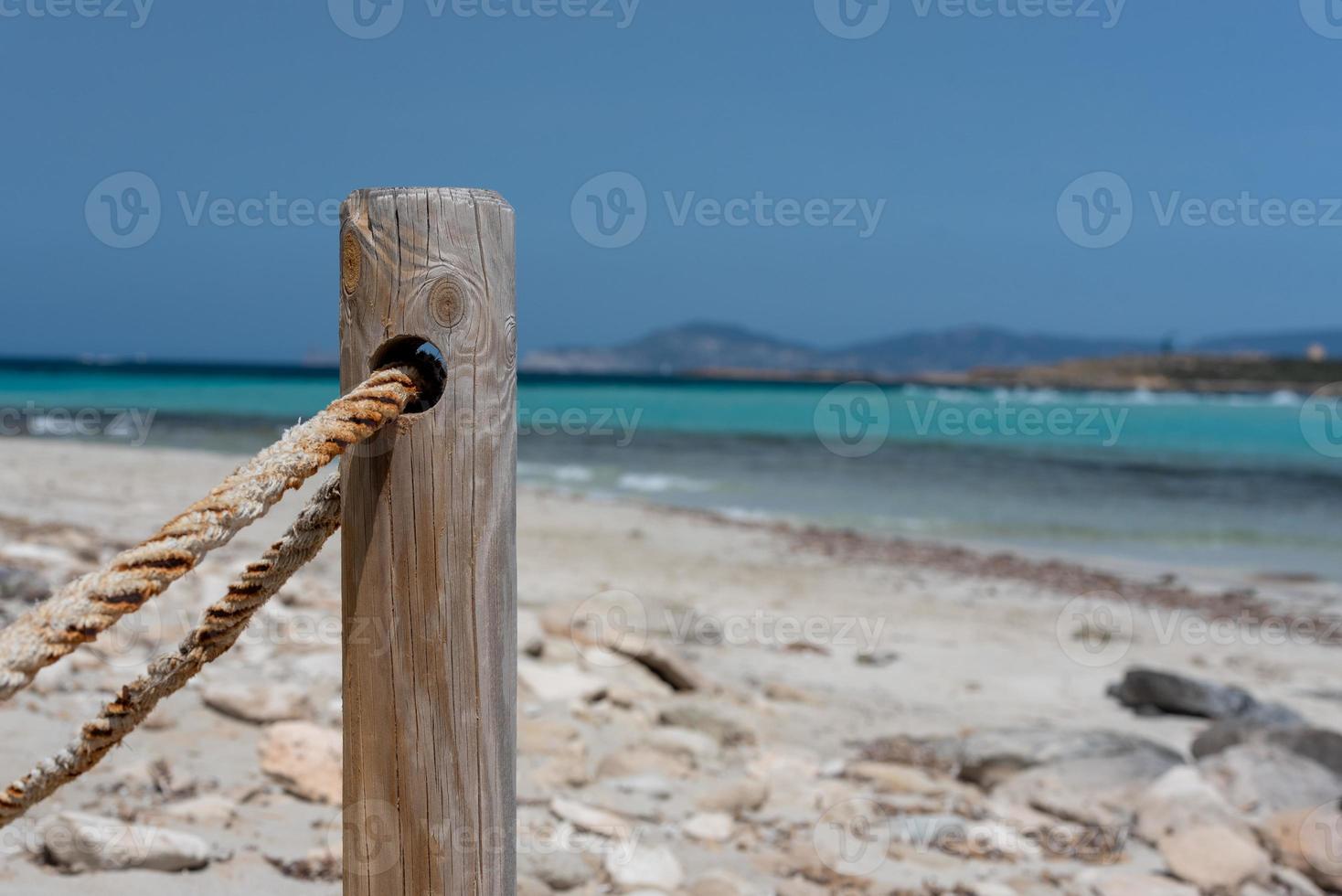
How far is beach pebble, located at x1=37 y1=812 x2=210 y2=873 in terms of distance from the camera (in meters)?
2.84

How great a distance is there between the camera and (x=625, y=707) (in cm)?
520

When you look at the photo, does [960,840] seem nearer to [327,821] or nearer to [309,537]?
[327,821]

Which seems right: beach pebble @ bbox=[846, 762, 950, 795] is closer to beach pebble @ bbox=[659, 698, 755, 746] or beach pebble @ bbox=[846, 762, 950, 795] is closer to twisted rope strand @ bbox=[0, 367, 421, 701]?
beach pebble @ bbox=[659, 698, 755, 746]

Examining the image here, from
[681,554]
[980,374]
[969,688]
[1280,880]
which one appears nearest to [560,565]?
[681,554]

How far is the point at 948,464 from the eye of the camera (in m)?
22.2

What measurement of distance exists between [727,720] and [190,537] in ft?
13.3

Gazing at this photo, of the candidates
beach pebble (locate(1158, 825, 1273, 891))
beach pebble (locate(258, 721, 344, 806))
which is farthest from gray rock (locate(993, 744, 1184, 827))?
beach pebble (locate(258, 721, 344, 806))

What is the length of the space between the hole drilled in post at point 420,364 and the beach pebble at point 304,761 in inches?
100

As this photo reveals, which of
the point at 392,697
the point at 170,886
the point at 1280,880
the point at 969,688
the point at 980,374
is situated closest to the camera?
the point at 392,697

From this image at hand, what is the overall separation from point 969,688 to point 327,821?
4.35 m

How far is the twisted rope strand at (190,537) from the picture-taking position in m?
1.24

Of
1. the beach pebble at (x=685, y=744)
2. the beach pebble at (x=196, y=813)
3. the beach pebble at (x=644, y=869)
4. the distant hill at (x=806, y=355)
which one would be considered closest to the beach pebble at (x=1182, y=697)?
the beach pebble at (x=685, y=744)

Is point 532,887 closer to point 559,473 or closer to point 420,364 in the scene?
point 420,364

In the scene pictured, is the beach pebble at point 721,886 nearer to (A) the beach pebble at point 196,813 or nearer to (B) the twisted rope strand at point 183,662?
(A) the beach pebble at point 196,813
